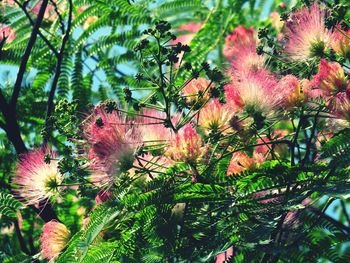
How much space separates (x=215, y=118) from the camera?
349 centimetres

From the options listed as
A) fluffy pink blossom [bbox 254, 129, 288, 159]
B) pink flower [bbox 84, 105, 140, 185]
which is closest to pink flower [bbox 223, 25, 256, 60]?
fluffy pink blossom [bbox 254, 129, 288, 159]

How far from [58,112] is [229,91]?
737 mm

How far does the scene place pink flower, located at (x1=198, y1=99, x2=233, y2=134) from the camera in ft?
11.4

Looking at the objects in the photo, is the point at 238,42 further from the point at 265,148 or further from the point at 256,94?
the point at 256,94

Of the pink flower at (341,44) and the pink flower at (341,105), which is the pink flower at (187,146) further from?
the pink flower at (341,44)

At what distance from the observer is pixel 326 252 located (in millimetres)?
3494

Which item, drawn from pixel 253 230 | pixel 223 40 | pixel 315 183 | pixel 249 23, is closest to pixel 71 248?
pixel 253 230

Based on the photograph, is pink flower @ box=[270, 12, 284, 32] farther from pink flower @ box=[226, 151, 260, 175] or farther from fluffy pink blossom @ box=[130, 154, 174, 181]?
fluffy pink blossom @ box=[130, 154, 174, 181]

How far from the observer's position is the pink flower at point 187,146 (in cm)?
329

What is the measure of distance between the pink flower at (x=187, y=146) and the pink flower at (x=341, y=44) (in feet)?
2.31

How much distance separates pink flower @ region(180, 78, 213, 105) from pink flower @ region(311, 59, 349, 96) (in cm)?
45

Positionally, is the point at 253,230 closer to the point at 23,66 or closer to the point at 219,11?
the point at 23,66

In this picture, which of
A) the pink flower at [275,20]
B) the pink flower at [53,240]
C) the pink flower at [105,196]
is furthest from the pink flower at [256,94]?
the pink flower at [275,20]

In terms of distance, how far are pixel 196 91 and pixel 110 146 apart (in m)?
0.52
